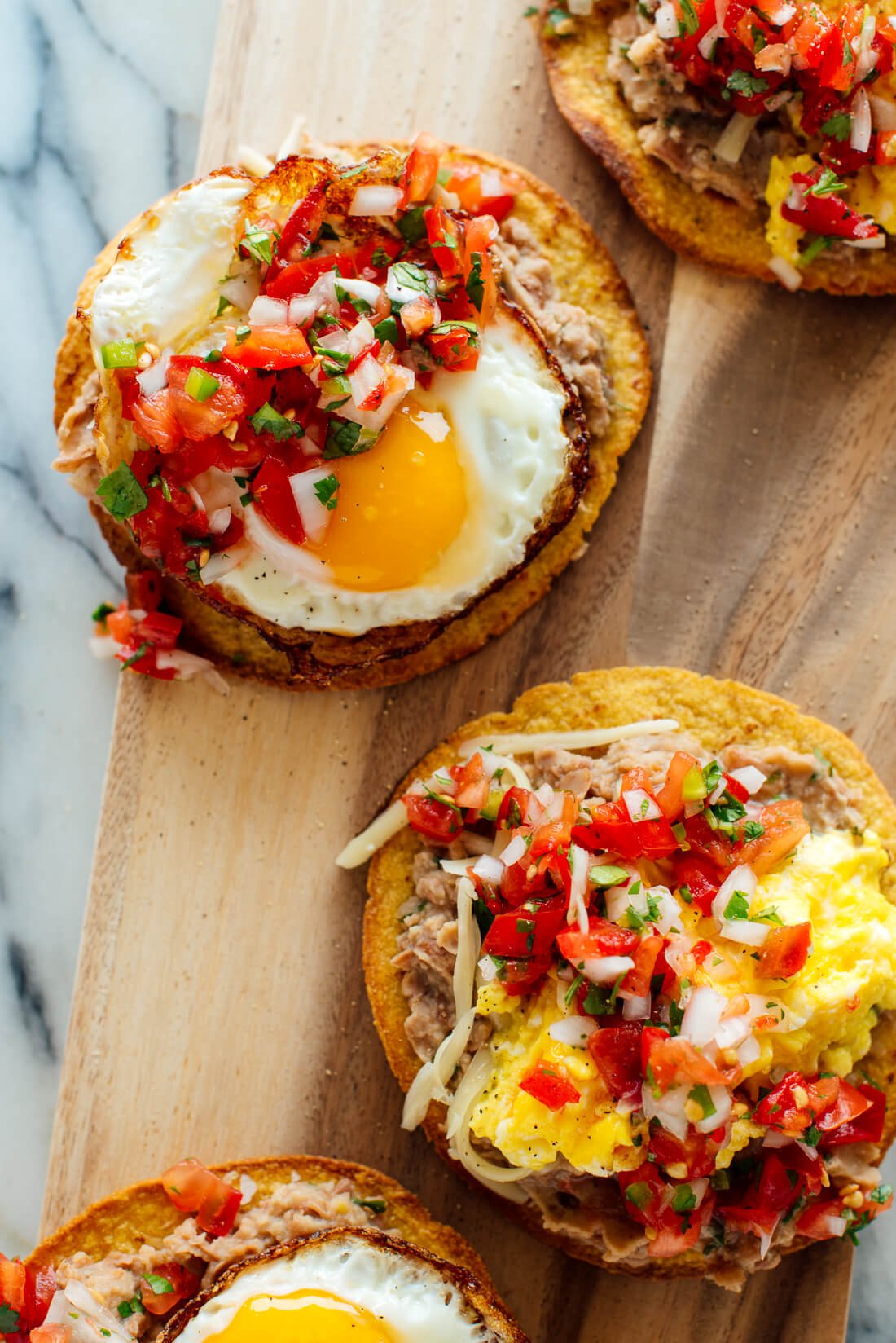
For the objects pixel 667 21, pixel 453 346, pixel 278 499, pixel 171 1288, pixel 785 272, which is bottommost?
pixel 171 1288

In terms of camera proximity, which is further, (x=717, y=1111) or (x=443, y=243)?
(x=443, y=243)

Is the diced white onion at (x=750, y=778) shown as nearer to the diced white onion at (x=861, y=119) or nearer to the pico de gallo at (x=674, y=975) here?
the pico de gallo at (x=674, y=975)

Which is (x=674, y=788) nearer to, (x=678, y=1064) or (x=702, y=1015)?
(x=702, y=1015)

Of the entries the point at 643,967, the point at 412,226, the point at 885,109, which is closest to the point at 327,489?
the point at 412,226

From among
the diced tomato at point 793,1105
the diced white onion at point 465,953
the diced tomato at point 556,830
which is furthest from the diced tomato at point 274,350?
the diced tomato at point 793,1105

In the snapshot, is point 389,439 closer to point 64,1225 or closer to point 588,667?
point 588,667
